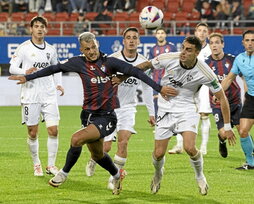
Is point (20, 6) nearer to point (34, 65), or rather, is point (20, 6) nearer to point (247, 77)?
point (34, 65)

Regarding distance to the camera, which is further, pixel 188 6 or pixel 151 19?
pixel 188 6

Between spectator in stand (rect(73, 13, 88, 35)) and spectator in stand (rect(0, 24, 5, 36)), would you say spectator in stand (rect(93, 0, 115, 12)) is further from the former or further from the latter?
spectator in stand (rect(0, 24, 5, 36))

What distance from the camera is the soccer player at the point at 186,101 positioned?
9609mm

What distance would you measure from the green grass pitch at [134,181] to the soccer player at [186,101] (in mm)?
452

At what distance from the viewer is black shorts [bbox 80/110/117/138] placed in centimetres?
962

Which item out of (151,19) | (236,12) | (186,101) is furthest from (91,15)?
(186,101)

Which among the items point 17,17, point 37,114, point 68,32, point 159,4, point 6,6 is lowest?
point 37,114

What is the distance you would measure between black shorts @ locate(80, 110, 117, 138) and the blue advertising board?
17905mm

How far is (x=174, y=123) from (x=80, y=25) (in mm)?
18394

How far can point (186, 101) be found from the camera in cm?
984

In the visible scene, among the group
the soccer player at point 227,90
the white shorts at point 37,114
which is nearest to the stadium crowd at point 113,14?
the soccer player at point 227,90

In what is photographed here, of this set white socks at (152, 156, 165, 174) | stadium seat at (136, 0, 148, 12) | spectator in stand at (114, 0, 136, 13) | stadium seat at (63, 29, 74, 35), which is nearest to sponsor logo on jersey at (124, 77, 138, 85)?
white socks at (152, 156, 165, 174)

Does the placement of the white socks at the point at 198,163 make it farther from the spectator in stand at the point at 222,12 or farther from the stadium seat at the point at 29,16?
the stadium seat at the point at 29,16

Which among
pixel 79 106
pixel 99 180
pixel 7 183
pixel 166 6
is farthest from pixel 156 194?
pixel 166 6
